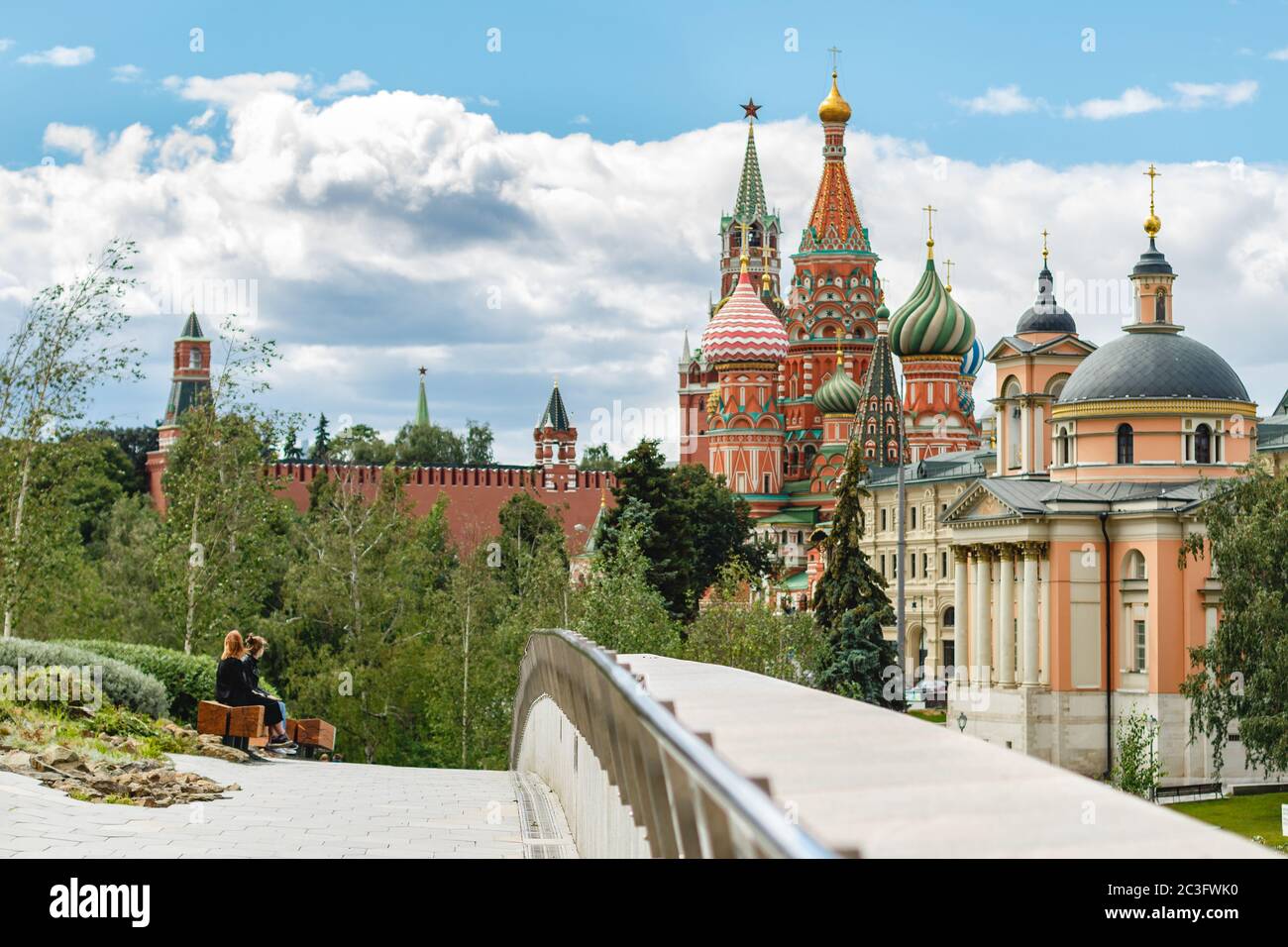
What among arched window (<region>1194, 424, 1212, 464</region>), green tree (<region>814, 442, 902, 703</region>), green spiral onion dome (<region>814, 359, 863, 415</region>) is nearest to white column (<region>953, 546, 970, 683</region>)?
green tree (<region>814, 442, 902, 703</region>)

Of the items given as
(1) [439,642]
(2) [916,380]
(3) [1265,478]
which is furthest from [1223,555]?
(2) [916,380]

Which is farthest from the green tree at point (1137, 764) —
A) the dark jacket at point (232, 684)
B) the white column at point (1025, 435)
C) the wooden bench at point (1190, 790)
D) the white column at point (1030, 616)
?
the dark jacket at point (232, 684)

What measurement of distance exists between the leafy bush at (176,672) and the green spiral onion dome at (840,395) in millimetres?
78397

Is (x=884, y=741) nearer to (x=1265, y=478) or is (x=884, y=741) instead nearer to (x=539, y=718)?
(x=539, y=718)

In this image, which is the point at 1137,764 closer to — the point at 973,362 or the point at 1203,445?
the point at 1203,445

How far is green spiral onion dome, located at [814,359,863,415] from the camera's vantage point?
9850 centimetres

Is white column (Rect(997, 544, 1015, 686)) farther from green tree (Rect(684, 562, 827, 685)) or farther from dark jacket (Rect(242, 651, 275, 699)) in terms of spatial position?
dark jacket (Rect(242, 651, 275, 699))

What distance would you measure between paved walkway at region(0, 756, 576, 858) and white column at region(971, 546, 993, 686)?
45557 mm

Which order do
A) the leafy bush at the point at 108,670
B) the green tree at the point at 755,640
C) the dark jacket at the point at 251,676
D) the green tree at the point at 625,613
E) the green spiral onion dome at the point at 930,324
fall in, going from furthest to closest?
the green spiral onion dome at the point at 930,324, the green tree at the point at 755,640, the green tree at the point at 625,613, the leafy bush at the point at 108,670, the dark jacket at the point at 251,676

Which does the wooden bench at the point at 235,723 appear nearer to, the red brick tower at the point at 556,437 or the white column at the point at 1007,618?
the white column at the point at 1007,618

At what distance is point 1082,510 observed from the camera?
55.0 meters

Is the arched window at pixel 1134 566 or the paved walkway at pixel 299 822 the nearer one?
the paved walkway at pixel 299 822

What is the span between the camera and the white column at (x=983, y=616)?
2314 inches

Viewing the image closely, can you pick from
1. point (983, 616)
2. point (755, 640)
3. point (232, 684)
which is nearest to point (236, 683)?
point (232, 684)
